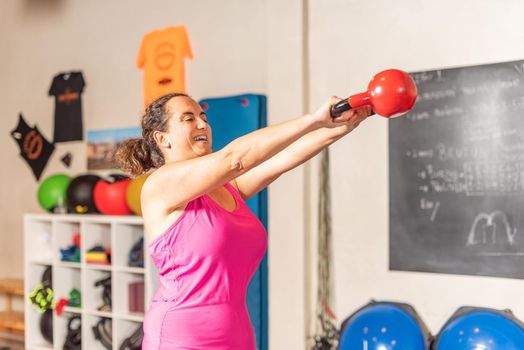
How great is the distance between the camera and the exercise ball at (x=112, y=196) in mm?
4203

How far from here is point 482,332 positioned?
2.91 m

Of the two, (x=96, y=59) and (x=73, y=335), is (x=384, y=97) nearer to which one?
(x=73, y=335)

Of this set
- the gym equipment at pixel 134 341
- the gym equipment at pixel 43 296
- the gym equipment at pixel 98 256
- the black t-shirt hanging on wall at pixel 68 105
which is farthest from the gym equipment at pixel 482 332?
the black t-shirt hanging on wall at pixel 68 105

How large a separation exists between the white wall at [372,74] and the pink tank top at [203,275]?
5.55ft

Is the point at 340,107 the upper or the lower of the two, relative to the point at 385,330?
upper

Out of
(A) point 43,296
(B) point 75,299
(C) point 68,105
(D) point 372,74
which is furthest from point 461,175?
(C) point 68,105

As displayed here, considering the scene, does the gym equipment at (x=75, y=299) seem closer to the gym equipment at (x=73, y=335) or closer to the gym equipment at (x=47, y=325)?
the gym equipment at (x=73, y=335)

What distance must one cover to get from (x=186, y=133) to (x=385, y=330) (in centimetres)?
159

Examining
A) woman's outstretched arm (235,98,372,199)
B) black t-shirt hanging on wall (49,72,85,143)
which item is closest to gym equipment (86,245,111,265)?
black t-shirt hanging on wall (49,72,85,143)

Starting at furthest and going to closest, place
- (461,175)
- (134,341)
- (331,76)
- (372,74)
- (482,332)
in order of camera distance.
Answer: (134,341) → (331,76) → (372,74) → (461,175) → (482,332)

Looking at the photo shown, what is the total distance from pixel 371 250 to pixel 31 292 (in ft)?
7.75

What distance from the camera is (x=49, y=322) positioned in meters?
4.62

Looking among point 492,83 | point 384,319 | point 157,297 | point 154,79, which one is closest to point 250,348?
point 157,297

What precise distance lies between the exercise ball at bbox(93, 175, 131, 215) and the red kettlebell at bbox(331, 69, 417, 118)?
9.01ft
